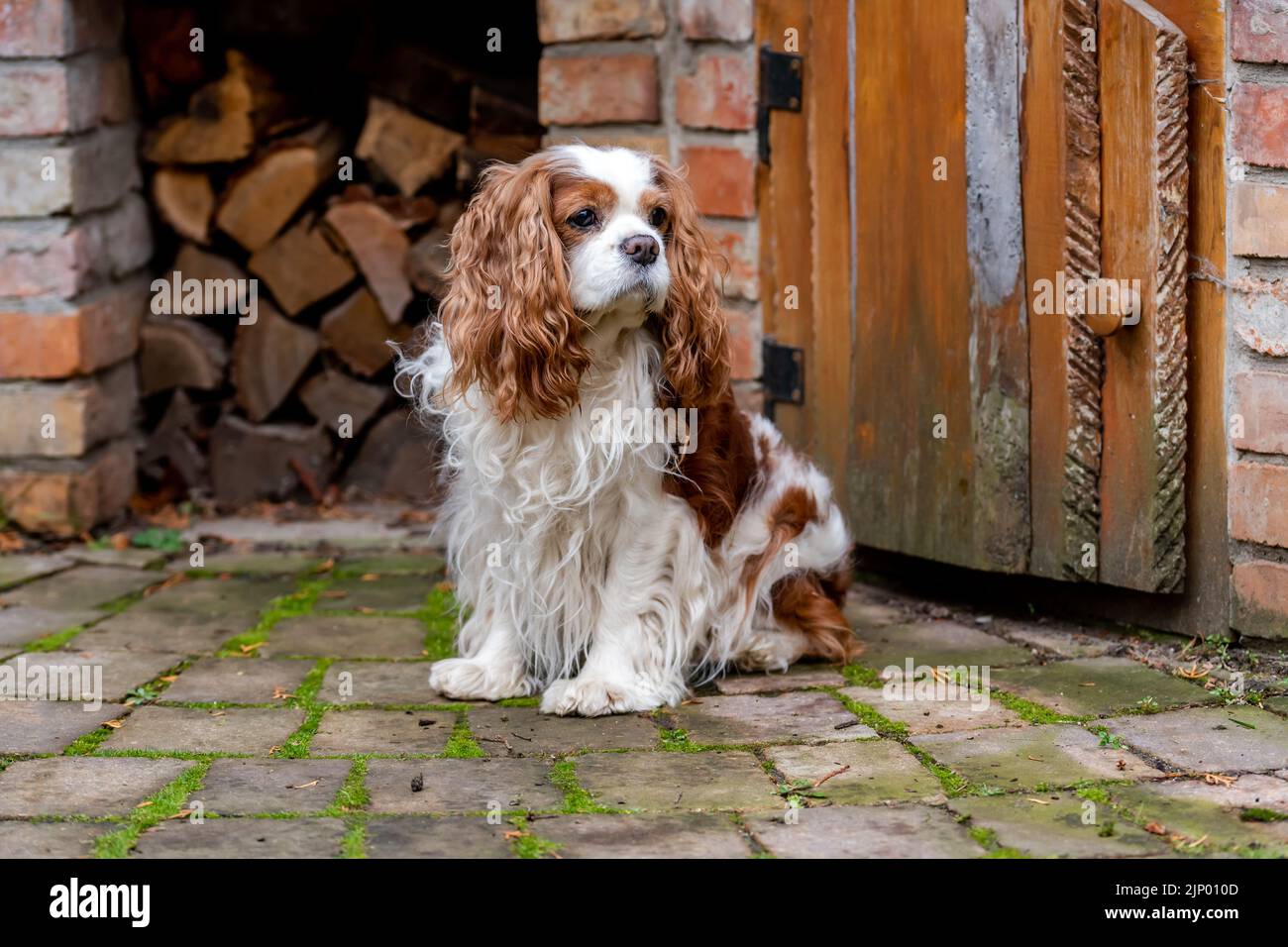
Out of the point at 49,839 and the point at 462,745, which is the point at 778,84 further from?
the point at 49,839

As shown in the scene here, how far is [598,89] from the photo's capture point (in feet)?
14.9

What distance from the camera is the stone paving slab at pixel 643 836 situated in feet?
8.13

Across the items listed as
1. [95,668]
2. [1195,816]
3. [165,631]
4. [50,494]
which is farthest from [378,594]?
[1195,816]

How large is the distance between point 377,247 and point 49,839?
3211mm

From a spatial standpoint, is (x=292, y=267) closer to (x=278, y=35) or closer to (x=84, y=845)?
(x=278, y=35)

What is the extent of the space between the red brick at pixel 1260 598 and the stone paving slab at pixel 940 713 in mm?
673

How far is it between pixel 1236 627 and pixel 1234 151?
1.11 m

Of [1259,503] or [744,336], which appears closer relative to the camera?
[1259,503]

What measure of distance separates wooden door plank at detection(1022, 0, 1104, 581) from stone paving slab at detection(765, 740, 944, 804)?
103cm

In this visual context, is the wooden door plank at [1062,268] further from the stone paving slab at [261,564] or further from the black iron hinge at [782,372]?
the stone paving slab at [261,564]

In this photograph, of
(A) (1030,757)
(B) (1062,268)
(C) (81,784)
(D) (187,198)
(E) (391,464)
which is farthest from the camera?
(E) (391,464)

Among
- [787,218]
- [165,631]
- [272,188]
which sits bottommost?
[165,631]

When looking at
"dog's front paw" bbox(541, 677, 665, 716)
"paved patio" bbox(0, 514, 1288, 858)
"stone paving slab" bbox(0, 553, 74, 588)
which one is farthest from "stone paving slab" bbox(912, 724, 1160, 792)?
"stone paving slab" bbox(0, 553, 74, 588)

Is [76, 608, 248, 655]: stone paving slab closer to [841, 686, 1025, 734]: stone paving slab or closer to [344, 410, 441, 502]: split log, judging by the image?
[344, 410, 441, 502]: split log
